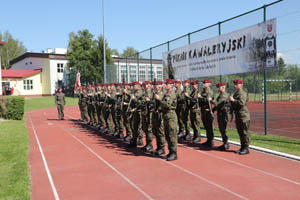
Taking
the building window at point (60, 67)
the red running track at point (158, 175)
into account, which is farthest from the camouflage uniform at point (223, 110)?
the building window at point (60, 67)

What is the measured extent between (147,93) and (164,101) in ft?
4.17

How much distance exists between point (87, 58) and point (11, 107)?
1082 inches

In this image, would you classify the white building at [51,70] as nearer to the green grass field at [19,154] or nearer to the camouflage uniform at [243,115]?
the green grass field at [19,154]


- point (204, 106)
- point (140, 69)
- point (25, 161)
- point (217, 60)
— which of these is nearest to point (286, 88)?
point (140, 69)

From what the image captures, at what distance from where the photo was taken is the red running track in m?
4.92

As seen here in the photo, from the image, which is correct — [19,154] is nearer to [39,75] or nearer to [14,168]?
[14,168]

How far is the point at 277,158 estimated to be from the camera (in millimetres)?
6938

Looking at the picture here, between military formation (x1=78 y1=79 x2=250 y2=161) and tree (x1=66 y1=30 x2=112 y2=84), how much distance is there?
2924cm

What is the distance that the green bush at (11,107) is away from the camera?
1636 cm

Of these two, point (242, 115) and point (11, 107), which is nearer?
point (242, 115)

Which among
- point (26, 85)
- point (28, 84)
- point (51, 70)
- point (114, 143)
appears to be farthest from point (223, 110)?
point (28, 84)

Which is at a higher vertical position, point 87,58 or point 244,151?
point 87,58

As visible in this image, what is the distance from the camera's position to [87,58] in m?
43.2

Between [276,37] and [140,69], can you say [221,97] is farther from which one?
[140,69]
